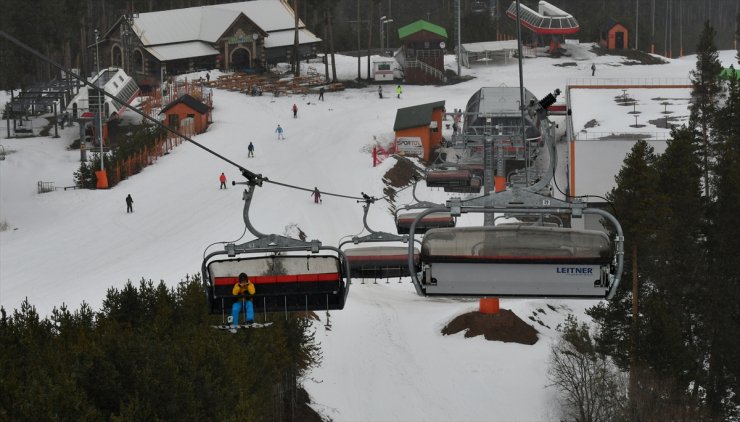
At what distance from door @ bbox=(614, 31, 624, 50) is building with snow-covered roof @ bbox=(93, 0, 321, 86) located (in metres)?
Answer: 26.7

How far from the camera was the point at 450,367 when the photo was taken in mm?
43812

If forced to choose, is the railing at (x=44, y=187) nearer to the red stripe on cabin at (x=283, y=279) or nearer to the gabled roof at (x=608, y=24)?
the red stripe on cabin at (x=283, y=279)

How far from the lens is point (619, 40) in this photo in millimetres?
115562

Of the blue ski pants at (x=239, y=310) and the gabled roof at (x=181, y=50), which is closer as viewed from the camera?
the blue ski pants at (x=239, y=310)

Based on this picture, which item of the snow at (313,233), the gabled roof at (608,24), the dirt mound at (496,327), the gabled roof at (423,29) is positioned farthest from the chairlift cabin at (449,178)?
the gabled roof at (608,24)

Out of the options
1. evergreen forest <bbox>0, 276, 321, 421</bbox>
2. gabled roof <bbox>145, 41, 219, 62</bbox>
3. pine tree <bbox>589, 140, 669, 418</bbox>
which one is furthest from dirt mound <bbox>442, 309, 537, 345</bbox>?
gabled roof <bbox>145, 41, 219, 62</bbox>

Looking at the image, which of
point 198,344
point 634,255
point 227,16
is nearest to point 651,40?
point 227,16

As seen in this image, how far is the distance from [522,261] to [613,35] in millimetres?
100479

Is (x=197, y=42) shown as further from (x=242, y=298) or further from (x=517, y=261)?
(x=517, y=261)

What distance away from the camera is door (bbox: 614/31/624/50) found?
115188 mm

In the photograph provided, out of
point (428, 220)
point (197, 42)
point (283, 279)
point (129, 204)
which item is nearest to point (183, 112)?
point (129, 204)

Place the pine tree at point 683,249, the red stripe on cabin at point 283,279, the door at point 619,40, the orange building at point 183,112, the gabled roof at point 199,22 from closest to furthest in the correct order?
the red stripe on cabin at point 283,279
the pine tree at point 683,249
the orange building at point 183,112
the gabled roof at point 199,22
the door at point 619,40

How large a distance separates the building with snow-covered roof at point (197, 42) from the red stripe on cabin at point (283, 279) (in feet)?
257

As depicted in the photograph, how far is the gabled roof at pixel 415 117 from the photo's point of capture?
249 feet
